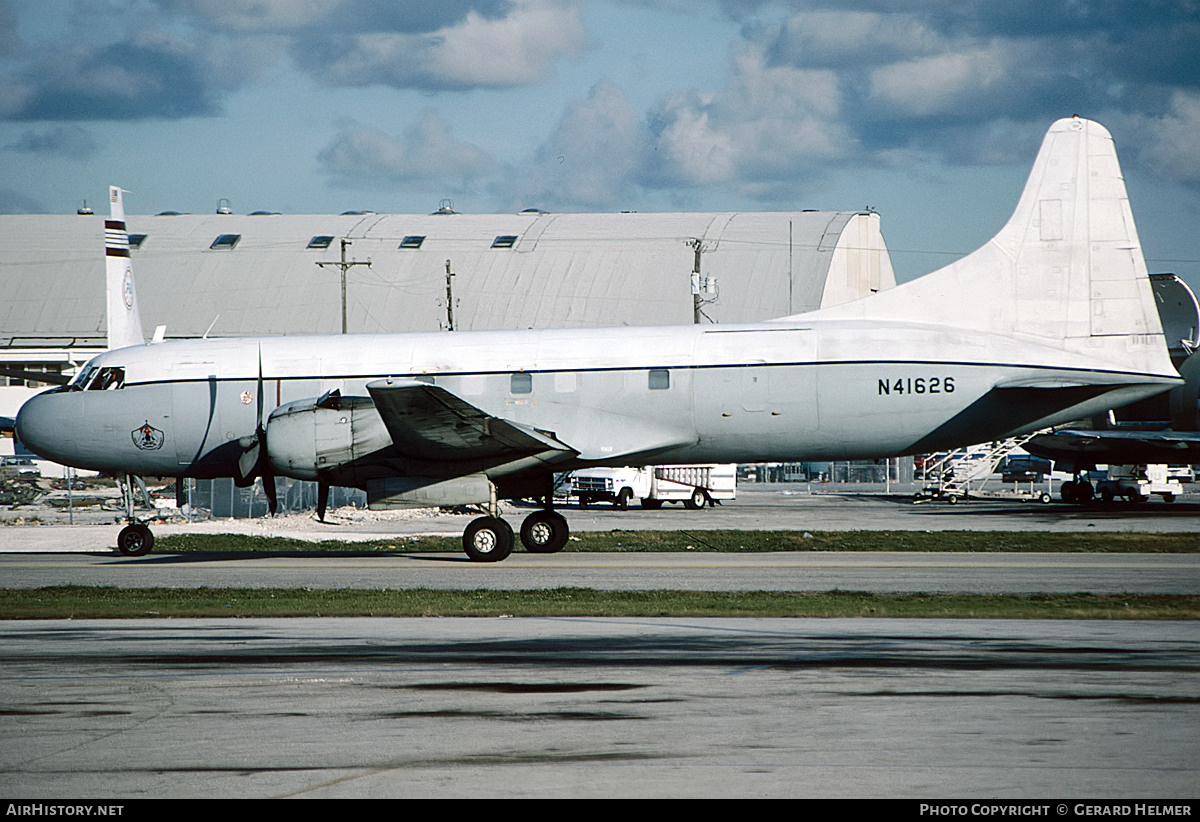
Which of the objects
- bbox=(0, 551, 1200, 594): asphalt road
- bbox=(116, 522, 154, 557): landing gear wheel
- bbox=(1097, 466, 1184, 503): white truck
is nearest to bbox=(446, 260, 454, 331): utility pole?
bbox=(116, 522, 154, 557): landing gear wheel

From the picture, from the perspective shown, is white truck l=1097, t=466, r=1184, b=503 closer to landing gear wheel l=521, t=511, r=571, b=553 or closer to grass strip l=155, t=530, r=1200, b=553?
grass strip l=155, t=530, r=1200, b=553

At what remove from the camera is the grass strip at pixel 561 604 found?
14.5 metres

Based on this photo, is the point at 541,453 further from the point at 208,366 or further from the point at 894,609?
the point at 894,609

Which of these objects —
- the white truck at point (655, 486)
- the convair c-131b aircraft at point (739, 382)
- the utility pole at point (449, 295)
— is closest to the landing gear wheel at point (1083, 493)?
the white truck at point (655, 486)

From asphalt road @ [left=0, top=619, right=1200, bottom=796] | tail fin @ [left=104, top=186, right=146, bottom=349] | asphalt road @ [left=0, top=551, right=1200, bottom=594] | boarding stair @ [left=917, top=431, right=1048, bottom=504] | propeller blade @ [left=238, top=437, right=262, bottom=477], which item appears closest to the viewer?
asphalt road @ [left=0, top=619, right=1200, bottom=796]

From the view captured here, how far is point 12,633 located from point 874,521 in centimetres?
2928

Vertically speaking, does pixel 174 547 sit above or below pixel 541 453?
below

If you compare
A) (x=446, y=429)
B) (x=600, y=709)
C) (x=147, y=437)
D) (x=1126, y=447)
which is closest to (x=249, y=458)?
(x=147, y=437)

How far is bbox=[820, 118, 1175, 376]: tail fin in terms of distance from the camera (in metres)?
23.4

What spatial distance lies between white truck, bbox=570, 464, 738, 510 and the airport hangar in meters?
16.8

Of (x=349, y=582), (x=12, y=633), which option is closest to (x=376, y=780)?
(x=12, y=633)

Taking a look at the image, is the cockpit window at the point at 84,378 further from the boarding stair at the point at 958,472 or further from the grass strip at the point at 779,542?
the boarding stair at the point at 958,472

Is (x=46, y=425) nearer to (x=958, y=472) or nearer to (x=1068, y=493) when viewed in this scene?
(x=1068, y=493)
